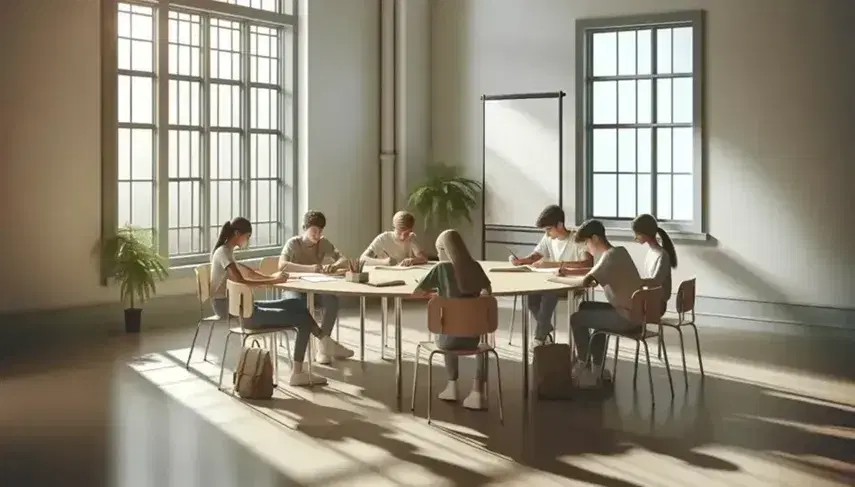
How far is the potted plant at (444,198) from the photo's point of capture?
11.7 m

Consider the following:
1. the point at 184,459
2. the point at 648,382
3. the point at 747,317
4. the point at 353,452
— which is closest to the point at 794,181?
the point at 747,317

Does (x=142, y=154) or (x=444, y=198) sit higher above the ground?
(x=142, y=154)

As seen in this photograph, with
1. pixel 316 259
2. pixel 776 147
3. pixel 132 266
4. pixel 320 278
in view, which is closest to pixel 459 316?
pixel 320 278

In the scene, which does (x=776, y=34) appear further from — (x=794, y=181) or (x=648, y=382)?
(x=648, y=382)

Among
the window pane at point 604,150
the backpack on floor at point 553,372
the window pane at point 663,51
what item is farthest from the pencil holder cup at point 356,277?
the window pane at point 663,51

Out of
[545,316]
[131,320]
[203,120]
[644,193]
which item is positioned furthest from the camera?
[644,193]

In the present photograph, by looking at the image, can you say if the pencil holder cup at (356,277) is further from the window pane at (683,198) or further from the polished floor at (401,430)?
the window pane at (683,198)

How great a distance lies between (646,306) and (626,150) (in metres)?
4.58

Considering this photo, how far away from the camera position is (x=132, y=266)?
30.7ft

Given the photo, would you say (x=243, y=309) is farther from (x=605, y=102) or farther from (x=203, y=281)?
(x=605, y=102)

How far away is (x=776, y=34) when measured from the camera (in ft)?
33.0

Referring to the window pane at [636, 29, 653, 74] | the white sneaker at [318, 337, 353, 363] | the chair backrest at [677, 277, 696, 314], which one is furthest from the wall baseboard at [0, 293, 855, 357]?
the chair backrest at [677, 277, 696, 314]

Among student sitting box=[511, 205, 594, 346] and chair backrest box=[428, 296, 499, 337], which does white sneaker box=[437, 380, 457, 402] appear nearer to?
chair backrest box=[428, 296, 499, 337]

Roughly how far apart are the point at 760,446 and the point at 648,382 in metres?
1.78
